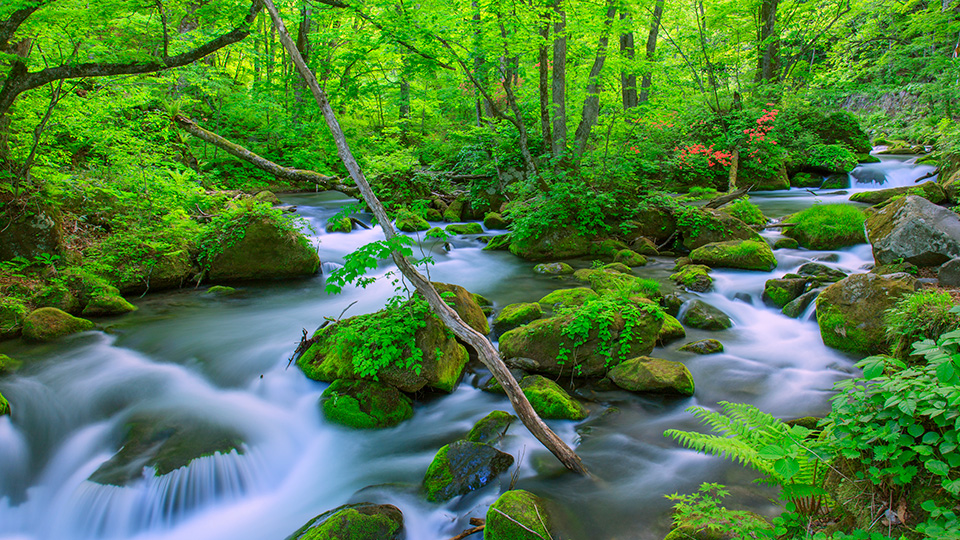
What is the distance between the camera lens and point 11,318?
629cm

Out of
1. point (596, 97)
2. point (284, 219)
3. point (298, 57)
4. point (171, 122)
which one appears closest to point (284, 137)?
point (171, 122)

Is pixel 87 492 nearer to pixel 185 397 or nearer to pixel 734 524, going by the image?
pixel 185 397

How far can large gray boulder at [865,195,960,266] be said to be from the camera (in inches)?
252

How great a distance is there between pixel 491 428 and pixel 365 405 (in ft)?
4.72

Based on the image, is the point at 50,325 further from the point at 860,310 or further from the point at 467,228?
the point at 860,310

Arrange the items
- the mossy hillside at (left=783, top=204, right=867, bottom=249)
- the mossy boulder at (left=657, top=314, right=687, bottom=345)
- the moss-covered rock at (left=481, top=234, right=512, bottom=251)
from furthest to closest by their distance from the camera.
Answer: the moss-covered rock at (left=481, top=234, right=512, bottom=251) → the mossy hillside at (left=783, top=204, right=867, bottom=249) → the mossy boulder at (left=657, top=314, right=687, bottom=345)

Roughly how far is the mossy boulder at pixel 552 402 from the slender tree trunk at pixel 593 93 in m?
7.58

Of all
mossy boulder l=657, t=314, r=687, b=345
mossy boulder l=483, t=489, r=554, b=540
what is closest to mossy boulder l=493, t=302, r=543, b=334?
mossy boulder l=657, t=314, r=687, b=345

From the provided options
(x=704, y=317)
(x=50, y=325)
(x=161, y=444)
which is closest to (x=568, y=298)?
(x=704, y=317)

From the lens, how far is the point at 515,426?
4.82 m

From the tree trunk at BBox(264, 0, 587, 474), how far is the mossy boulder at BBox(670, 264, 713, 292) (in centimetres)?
523

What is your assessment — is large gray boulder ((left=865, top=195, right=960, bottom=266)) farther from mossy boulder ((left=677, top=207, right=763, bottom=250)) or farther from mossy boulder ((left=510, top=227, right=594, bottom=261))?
mossy boulder ((left=510, top=227, right=594, bottom=261))

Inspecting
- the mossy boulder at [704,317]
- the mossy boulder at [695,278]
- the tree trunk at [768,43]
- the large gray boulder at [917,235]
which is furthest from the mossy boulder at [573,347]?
the tree trunk at [768,43]

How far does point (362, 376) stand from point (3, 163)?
7.20 m
